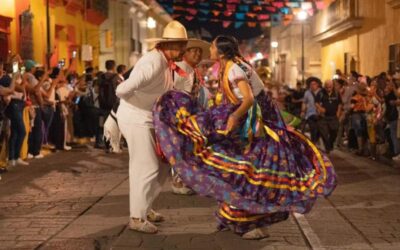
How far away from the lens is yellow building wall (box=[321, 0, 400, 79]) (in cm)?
2069

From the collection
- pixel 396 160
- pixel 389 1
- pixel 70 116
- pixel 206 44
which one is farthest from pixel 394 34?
pixel 206 44

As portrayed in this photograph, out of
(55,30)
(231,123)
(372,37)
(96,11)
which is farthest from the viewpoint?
(96,11)

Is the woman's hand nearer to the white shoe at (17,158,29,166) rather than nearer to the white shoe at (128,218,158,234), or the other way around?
the white shoe at (128,218,158,234)

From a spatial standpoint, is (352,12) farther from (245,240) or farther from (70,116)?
(245,240)

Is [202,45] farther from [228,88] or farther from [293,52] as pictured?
[293,52]

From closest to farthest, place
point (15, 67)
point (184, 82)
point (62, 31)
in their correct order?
point (184, 82) < point (15, 67) < point (62, 31)

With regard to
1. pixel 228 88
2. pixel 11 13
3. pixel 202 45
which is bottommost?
pixel 228 88

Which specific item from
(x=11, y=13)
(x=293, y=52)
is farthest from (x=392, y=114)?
(x=293, y=52)

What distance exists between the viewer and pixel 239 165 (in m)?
6.04

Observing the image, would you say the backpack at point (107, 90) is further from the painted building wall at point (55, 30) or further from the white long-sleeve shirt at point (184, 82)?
the white long-sleeve shirt at point (184, 82)

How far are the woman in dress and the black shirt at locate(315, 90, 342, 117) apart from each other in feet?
25.7

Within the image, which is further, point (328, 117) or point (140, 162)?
point (328, 117)

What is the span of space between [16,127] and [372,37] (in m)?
14.4

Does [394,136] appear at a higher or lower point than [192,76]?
lower
